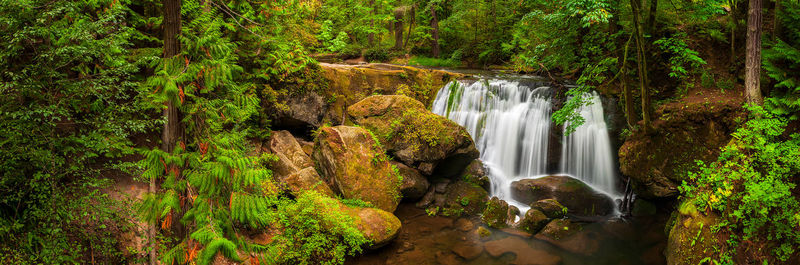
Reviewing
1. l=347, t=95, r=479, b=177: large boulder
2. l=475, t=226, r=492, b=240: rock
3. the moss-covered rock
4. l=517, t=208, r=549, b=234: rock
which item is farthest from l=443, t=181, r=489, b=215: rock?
the moss-covered rock

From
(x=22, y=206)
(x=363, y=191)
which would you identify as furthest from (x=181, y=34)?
(x=363, y=191)

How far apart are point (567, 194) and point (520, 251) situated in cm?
277

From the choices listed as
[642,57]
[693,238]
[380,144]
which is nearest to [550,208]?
[693,238]

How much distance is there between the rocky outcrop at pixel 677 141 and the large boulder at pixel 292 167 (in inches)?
291

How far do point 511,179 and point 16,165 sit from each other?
10048mm

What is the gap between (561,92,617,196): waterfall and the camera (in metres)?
9.78

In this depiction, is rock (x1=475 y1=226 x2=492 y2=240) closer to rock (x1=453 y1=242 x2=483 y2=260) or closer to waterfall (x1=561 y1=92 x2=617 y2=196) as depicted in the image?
rock (x1=453 y1=242 x2=483 y2=260)

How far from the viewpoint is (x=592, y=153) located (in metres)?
10.0

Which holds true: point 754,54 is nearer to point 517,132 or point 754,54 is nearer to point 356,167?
point 517,132

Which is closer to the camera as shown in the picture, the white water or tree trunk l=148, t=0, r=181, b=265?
tree trunk l=148, t=0, r=181, b=265

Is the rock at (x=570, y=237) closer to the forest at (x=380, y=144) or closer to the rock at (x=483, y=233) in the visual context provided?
the forest at (x=380, y=144)

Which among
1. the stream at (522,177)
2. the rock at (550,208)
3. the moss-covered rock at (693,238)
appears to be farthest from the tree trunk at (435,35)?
the moss-covered rock at (693,238)

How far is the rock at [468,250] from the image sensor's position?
721 centimetres

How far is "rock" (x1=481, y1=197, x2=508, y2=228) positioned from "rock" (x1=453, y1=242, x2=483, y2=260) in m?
0.97
